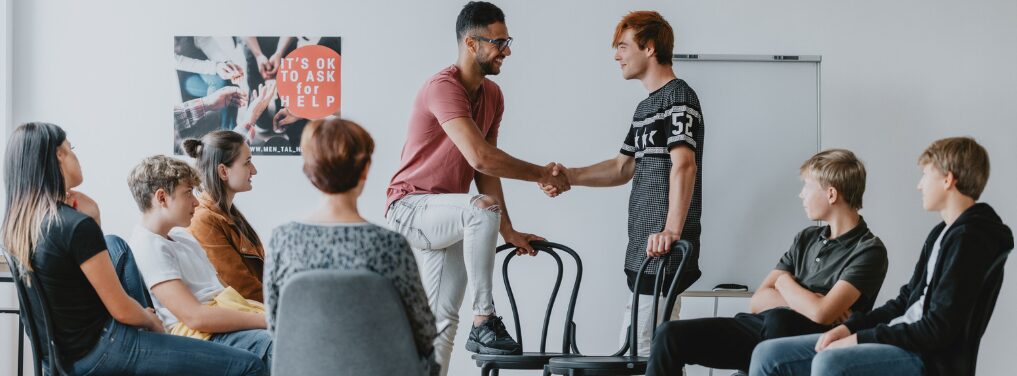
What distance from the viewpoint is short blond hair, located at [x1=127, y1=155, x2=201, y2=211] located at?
2.77 metres

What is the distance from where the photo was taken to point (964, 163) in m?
2.27

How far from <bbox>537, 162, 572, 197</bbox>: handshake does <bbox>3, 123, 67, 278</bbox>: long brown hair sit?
155 cm

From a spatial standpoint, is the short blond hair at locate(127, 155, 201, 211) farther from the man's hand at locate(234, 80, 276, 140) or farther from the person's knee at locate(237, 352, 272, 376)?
the man's hand at locate(234, 80, 276, 140)

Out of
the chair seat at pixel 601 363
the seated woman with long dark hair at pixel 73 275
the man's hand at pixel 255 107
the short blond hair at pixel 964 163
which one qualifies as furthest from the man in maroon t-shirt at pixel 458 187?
the man's hand at pixel 255 107

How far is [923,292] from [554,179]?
4.53 feet

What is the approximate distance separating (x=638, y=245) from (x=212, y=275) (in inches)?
50.9

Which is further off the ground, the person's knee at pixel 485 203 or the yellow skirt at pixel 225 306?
the person's knee at pixel 485 203

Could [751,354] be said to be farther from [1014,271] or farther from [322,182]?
[1014,271]

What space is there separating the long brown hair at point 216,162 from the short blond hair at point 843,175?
71.3 inches

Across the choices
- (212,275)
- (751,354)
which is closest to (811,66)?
(751,354)

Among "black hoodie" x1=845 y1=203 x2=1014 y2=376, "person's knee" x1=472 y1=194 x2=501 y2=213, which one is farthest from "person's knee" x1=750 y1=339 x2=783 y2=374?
"person's knee" x1=472 y1=194 x2=501 y2=213

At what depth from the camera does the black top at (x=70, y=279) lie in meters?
2.30

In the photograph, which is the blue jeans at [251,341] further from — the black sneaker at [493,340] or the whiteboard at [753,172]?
the whiteboard at [753,172]

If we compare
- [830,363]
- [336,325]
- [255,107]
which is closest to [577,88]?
[255,107]
